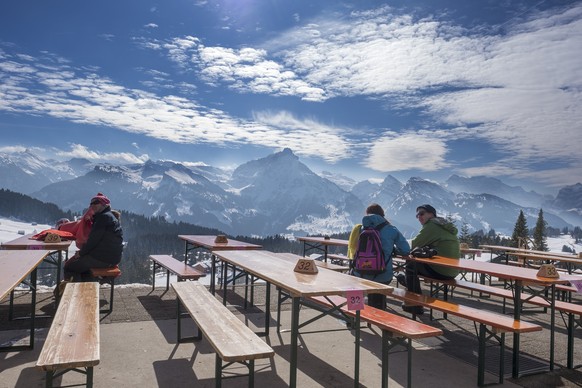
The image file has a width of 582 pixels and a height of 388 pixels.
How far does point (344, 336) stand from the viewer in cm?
723

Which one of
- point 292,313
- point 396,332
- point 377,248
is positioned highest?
point 377,248

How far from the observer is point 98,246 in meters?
8.19

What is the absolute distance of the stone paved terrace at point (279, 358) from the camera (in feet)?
17.2

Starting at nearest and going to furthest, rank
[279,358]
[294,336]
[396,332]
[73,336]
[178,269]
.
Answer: [73,336] → [294,336] → [396,332] → [279,358] → [178,269]

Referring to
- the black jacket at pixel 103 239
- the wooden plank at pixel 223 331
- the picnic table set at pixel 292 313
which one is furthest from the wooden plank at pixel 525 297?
the black jacket at pixel 103 239

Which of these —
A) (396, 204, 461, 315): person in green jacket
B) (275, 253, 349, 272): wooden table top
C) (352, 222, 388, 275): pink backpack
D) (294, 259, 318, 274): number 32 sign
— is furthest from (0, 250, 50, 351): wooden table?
(396, 204, 461, 315): person in green jacket

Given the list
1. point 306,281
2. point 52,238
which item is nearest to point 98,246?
point 52,238

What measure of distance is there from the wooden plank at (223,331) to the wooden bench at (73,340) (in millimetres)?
1050

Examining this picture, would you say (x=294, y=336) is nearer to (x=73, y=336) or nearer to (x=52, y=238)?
(x=73, y=336)

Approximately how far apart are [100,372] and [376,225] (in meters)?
4.78

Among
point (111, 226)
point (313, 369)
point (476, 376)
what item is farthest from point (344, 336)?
point (111, 226)

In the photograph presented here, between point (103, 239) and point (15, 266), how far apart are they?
2.58 m

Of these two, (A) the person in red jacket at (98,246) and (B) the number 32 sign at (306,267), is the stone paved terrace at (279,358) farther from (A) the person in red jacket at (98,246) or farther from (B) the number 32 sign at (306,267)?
(A) the person in red jacket at (98,246)

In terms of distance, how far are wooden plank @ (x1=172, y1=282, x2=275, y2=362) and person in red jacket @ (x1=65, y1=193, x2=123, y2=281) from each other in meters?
2.54
